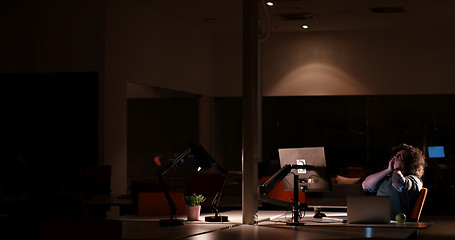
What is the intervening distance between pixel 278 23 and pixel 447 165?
4.69 meters

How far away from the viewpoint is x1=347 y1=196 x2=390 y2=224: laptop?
17.3 ft

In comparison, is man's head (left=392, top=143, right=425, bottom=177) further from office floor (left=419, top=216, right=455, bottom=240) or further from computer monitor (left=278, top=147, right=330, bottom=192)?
office floor (left=419, top=216, right=455, bottom=240)

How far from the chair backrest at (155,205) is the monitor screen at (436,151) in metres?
8.72

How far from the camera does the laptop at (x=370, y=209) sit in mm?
5270

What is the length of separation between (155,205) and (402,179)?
2309 millimetres

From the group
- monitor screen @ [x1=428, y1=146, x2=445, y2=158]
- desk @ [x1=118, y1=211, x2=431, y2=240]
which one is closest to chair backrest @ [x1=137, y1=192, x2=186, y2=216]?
desk @ [x1=118, y1=211, x2=431, y2=240]

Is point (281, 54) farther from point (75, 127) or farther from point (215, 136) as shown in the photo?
point (75, 127)

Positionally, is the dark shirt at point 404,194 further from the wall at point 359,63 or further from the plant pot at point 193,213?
the wall at point 359,63

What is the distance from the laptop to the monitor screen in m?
8.96

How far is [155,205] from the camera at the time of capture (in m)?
6.33

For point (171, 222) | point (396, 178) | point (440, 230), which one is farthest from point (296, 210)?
point (440, 230)

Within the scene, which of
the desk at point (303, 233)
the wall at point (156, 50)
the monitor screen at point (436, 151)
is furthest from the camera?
the monitor screen at point (436, 151)

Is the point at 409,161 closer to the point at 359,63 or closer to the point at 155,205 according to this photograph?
the point at 155,205

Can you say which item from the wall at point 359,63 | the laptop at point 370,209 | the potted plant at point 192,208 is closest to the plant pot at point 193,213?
the potted plant at point 192,208
